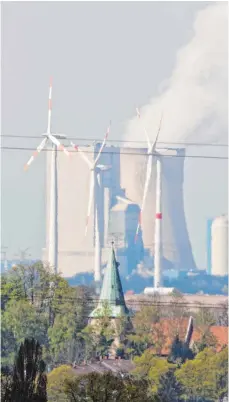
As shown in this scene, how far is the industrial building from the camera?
7875 cm

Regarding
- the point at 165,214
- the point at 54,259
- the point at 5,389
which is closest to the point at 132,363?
the point at 5,389

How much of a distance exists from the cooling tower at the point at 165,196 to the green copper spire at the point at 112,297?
33776 millimetres

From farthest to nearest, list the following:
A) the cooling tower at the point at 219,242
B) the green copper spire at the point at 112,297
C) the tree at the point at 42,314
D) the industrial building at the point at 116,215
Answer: the cooling tower at the point at 219,242 < the industrial building at the point at 116,215 < the green copper spire at the point at 112,297 < the tree at the point at 42,314

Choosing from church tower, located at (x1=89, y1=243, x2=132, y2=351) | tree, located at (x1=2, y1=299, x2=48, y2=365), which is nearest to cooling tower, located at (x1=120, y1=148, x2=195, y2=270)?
church tower, located at (x1=89, y1=243, x2=132, y2=351)

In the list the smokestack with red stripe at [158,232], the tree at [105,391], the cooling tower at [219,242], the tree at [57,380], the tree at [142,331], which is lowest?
the tree at [105,391]

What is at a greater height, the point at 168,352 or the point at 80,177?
the point at 80,177

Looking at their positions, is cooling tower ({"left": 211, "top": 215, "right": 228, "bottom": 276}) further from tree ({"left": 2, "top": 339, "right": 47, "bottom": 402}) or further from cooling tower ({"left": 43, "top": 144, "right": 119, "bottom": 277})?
tree ({"left": 2, "top": 339, "right": 47, "bottom": 402})

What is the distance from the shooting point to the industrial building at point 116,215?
78.8 m

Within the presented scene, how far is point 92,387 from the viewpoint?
16.3m

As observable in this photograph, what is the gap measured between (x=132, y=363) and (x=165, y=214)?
44381 mm

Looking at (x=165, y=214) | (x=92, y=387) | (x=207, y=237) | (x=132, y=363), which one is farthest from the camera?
(x=207, y=237)

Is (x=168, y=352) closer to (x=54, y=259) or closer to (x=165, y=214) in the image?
(x=54, y=259)

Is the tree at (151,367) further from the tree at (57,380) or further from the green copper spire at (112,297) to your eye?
the green copper spire at (112,297)

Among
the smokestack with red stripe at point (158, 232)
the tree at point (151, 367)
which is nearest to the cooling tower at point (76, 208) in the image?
the smokestack with red stripe at point (158, 232)
